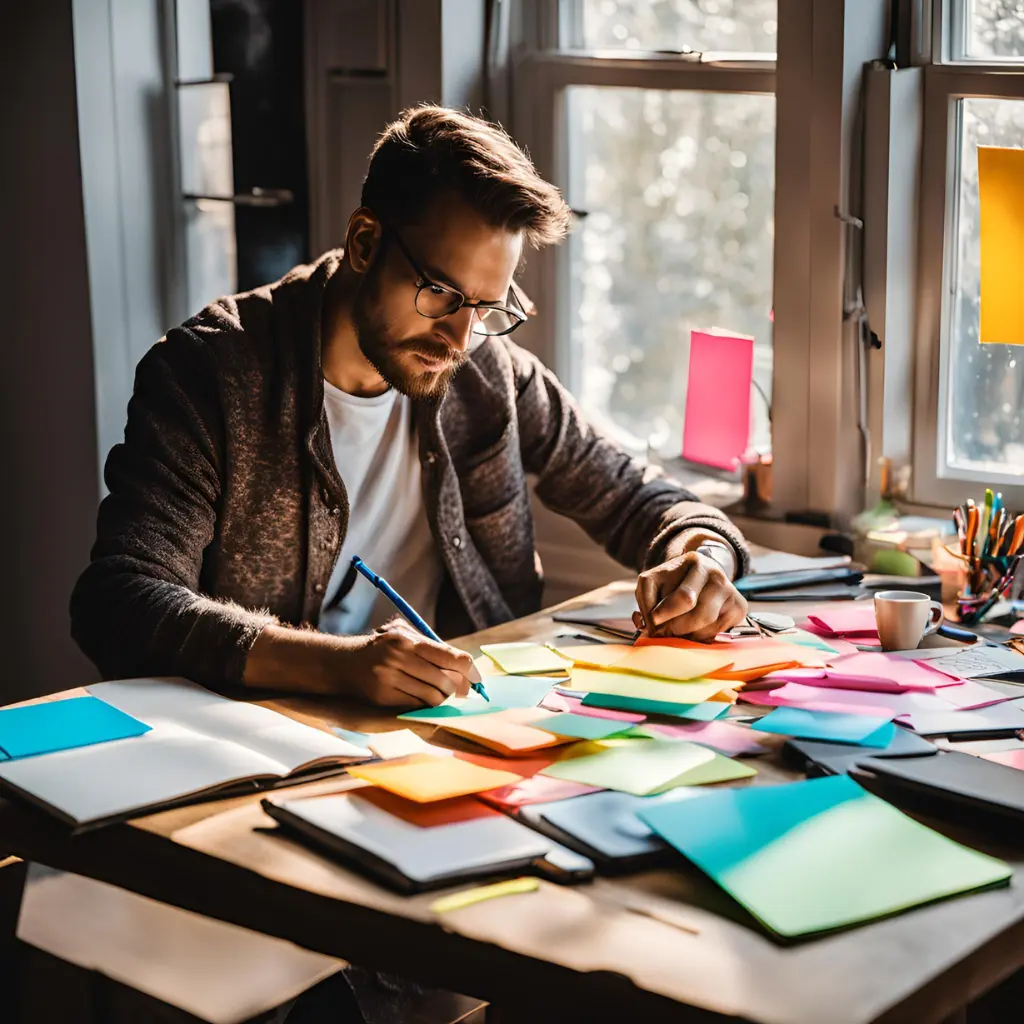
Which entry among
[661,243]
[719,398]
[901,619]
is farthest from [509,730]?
[661,243]

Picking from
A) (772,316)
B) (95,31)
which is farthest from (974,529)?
(95,31)

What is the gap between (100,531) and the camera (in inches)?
62.1

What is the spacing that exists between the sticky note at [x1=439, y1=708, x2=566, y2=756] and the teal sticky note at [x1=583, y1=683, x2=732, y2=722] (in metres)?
0.06

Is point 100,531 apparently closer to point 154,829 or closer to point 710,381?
point 154,829

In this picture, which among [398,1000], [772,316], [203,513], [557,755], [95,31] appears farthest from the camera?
[95,31]

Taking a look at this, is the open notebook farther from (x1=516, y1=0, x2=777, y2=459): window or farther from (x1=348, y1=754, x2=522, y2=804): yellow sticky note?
(x1=516, y1=0, x2=777, y2=459): window

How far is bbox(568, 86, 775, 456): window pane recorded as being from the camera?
2229 millimetres

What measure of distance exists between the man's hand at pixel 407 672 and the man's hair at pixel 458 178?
57cm

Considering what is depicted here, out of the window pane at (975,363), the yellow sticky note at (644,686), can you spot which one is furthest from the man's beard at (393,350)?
the window pane at (975,363)

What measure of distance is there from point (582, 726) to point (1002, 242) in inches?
42.7

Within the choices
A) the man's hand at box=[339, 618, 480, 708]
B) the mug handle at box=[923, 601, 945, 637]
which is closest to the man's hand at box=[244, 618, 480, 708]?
the man's hand at box=[339, 618, 480, 708]

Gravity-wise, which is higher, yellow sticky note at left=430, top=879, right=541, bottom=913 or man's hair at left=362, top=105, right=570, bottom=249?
man's hair at left=362, top=105, right=570, bottom=249

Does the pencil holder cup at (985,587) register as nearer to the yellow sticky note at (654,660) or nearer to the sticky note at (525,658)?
the yellow sticky note at (654,660)

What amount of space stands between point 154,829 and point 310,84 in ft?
5.98
